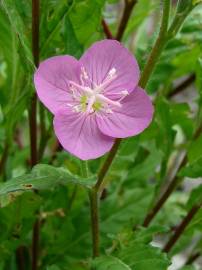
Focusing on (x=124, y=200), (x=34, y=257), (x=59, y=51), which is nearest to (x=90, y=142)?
(x=59, y=51)

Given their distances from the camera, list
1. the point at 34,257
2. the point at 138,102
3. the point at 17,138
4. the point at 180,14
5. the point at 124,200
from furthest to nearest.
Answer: the point at 17,138 < the point at 124,200 < the point at 34,257 < the point at 138,102 < the point at 180,14

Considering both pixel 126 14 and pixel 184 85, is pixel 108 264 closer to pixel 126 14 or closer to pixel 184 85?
pixel 126 14

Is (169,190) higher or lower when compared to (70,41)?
lower

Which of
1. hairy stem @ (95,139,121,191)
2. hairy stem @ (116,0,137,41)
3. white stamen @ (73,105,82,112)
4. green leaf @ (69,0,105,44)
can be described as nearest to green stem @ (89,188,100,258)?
hairy stem @ (95,139,121,191)

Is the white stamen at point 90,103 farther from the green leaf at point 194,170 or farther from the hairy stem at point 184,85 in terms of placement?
the hairy stem at point 184,85

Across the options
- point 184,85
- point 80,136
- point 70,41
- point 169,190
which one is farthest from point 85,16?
point 184,85

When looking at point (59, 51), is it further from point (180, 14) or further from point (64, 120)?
point (180, 14)

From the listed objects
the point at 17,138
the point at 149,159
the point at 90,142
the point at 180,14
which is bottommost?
the point at 17,138
